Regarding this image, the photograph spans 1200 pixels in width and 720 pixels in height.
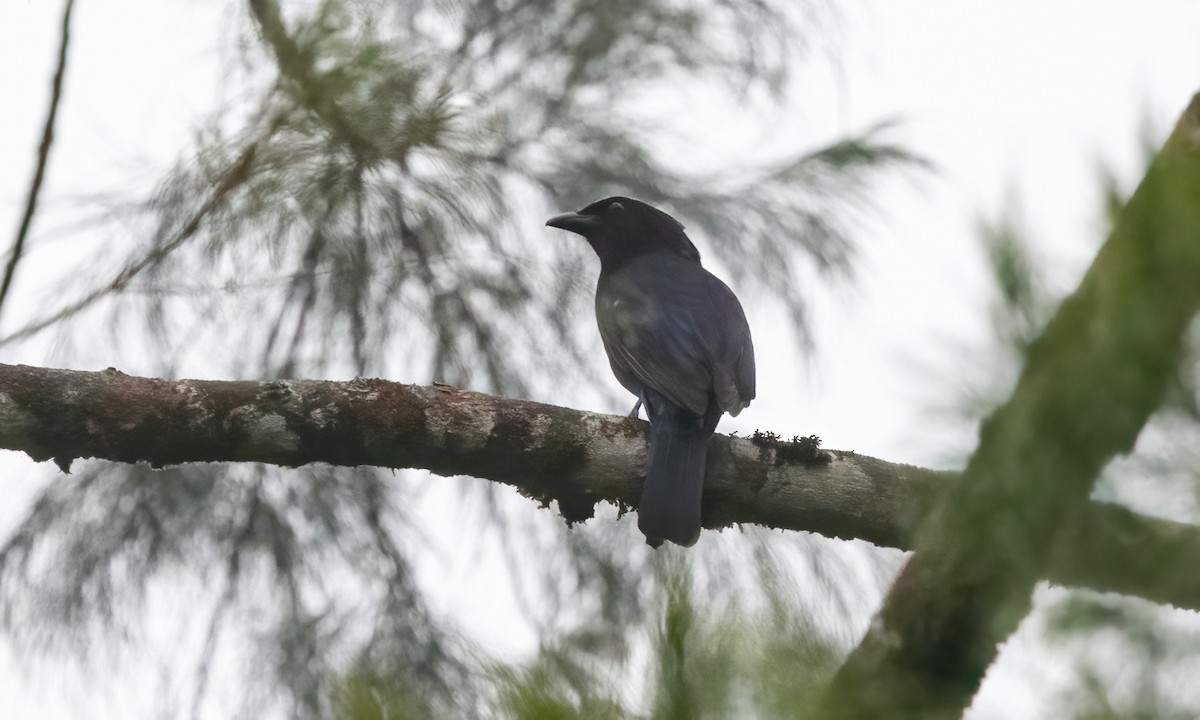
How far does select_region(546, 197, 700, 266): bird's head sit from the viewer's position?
12.1 ft

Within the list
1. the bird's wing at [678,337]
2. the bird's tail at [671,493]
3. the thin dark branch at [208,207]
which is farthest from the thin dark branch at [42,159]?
the bird's wing at [678,337]

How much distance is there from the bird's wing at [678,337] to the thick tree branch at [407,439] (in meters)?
0.37

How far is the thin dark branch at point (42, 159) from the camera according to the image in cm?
214

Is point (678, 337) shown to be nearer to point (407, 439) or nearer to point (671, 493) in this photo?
point (671, 493)

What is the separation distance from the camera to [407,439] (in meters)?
2.67

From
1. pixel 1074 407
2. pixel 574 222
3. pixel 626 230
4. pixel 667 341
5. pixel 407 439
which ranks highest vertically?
pixel 626 230

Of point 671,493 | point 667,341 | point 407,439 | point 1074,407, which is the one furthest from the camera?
point 667,341

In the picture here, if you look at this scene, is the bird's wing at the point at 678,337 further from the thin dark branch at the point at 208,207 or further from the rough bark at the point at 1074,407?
the rough bark at the point at 1074,407

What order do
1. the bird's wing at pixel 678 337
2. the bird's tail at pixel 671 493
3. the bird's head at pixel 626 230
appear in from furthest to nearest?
1. the bird's head at pixel 626 230
2. the bird's wing at pixel 678 337
3. the bird's tail at pixel 671 493

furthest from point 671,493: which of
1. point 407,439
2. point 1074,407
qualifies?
point 1074,407

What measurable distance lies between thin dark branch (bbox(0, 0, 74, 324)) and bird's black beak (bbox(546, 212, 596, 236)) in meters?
1.43

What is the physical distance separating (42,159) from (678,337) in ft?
5.81

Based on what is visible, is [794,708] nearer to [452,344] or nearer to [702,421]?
[702,421]

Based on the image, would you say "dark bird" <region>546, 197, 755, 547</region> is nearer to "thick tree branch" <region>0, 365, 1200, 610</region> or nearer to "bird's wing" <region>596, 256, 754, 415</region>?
"bird's wing" <region>596, 256, 754, 415</region>
